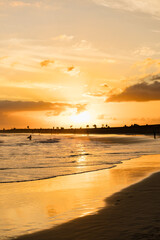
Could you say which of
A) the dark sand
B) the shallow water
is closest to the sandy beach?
the dark sand

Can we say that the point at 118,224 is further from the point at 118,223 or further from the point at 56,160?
the point at 56,160

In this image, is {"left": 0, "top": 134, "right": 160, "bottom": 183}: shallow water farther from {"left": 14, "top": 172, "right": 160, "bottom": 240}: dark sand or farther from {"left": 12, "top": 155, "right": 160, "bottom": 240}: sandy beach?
{"left": 14, "top": 172, "right": 160, "bottom": 240}: dark sand

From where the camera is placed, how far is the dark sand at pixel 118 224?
23.1 ft

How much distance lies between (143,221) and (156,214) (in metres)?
0.75

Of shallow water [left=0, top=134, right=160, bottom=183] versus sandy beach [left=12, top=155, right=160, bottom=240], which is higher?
sandy beach [left=12, top=155, right=160, bottom=240]

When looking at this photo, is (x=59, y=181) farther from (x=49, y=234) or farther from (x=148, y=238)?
(x=148, y=238)

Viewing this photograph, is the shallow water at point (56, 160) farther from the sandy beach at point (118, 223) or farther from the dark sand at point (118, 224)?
the dark sand at point (118, 224)

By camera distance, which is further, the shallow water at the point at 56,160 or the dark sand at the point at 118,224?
the shallow water at the point at 56,160

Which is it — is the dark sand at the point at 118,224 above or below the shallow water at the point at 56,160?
above

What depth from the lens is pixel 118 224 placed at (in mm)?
7867

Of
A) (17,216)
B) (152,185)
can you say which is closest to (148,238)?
(17,216)

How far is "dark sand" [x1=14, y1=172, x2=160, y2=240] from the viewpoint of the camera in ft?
23.1

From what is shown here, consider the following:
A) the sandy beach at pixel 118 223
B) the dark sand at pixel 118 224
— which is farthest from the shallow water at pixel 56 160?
the dark sand at pixel 118 224

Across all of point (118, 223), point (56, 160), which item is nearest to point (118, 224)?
point (118, 223)
